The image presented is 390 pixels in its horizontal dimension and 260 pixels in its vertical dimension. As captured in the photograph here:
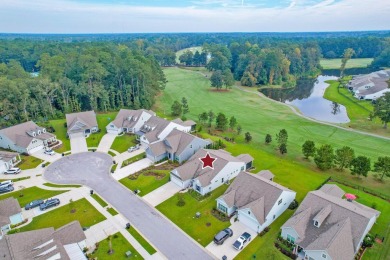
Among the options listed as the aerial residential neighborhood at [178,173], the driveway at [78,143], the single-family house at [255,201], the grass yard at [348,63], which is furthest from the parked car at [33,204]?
the grass yard at [348,63]

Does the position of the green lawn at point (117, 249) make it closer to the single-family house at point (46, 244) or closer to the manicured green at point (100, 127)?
the single-family house at point (46, 244)

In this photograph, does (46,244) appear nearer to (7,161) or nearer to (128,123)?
(7,161)

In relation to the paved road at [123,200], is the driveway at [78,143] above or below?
above

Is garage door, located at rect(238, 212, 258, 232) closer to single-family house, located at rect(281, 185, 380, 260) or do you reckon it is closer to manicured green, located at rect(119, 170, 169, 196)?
single-family house, located at rect(281, 185, 380, 260)

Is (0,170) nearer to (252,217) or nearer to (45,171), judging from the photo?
(45,171)

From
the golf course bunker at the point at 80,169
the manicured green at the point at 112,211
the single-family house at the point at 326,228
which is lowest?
the manicured green at the point at 112,211

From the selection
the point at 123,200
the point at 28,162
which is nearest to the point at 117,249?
the point at 123,200

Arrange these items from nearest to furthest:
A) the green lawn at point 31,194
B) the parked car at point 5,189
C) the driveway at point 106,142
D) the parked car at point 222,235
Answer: the parked car at point 222,235, the green lawn at point 31,194, the parked car at point 5,189, the driveway at point 106,142
